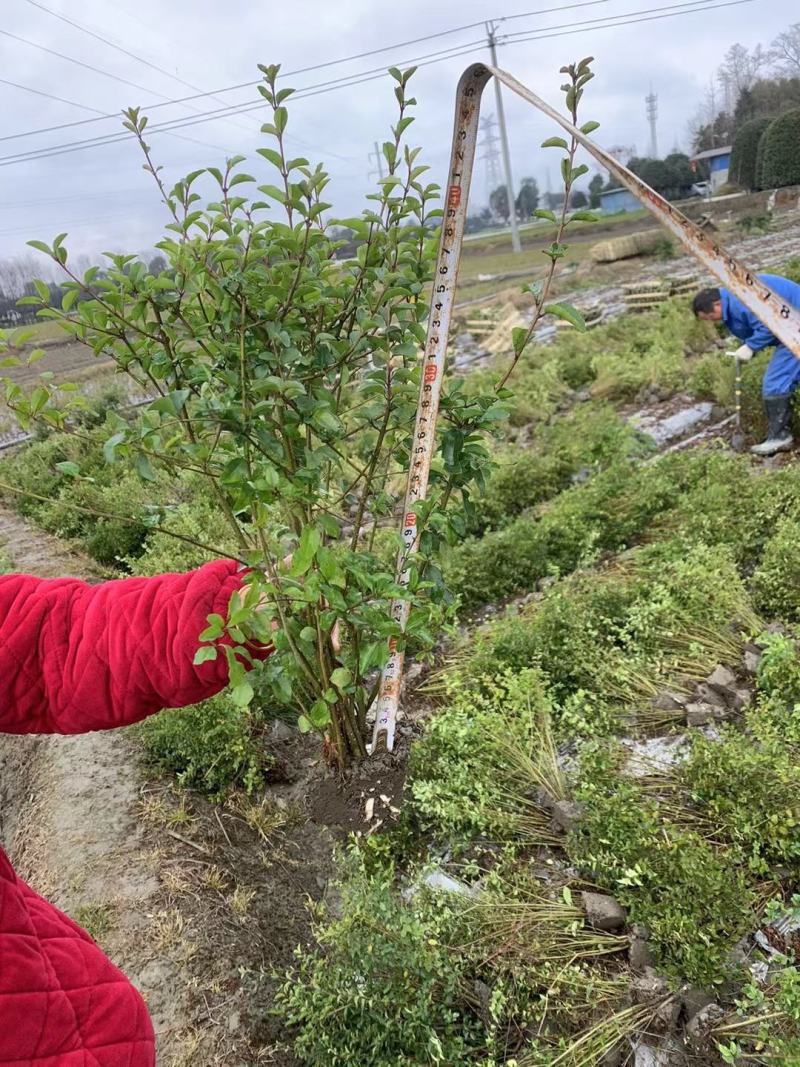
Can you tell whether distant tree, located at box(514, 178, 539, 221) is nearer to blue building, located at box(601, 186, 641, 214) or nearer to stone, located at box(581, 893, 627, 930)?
blue building, located at box(601, 186, 641, 214)

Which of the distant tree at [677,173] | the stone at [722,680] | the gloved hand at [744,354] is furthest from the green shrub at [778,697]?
the distant tree at [677,173]

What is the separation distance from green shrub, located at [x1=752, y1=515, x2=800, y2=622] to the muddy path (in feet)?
6.04

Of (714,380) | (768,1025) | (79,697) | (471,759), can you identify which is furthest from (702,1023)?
(714,380)

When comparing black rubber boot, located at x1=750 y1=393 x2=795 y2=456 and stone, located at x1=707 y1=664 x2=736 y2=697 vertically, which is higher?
black rubber boot, located at x1=750 y1=393 x2=795 y2=456

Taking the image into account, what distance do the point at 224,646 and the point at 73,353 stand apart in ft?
17.6

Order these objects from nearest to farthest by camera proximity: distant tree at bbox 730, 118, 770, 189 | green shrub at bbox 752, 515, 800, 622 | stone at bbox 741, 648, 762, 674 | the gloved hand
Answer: stone at bbox 741, 648, 762, 674 < green shrub at bbox 752, 515, 800, 622 < the gloved hand < distant tree at bbox 730, 118, 770, 189

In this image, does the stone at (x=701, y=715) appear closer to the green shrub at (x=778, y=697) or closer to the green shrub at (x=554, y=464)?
the green shrub at (x=778, y=697)

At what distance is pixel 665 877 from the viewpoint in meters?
1.93

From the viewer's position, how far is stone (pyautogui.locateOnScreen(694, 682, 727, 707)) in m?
2.88

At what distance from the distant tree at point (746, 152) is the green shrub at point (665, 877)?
19314mm

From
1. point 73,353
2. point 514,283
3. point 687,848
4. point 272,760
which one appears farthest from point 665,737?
point 514,283

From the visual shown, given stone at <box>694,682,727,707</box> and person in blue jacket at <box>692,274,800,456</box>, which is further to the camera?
person in blue jacket at <box>692,274,800,456</box>

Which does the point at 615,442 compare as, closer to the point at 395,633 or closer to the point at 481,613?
the point at 481,613

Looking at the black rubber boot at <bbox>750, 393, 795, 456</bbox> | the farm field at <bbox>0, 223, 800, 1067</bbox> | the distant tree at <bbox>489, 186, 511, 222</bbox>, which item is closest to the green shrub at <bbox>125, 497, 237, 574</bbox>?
the farm field at <bbox>0, 223, 800, 1067</bbox>
